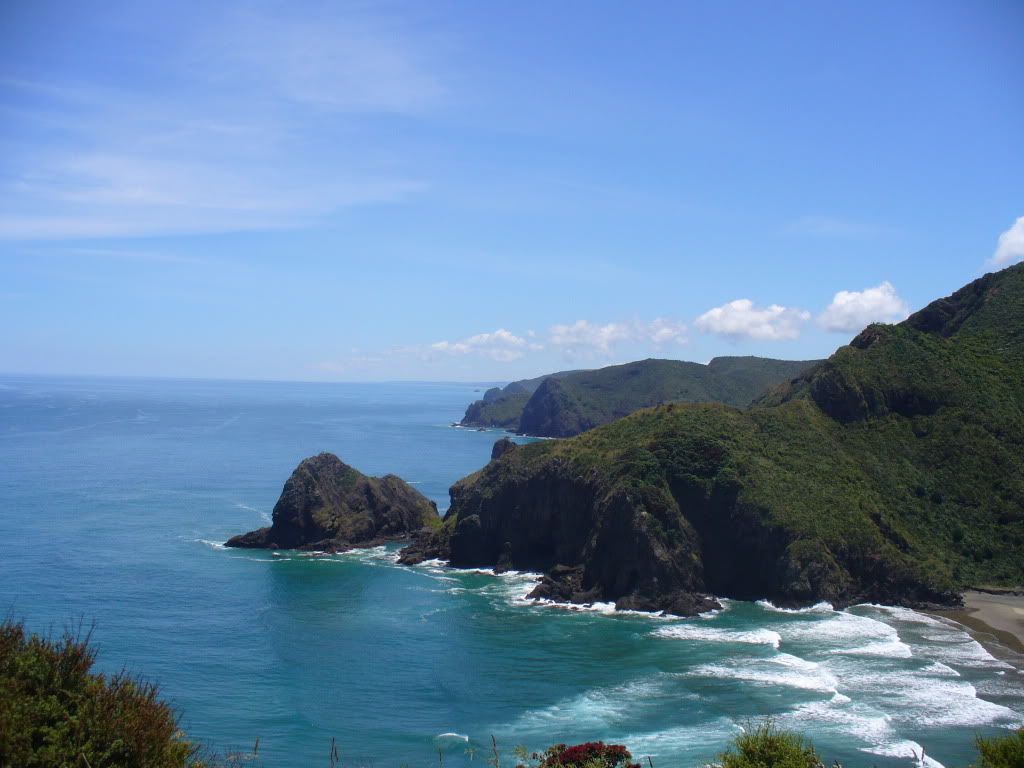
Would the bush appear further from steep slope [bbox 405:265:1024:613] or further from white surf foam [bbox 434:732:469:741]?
steep slope [bbox 405:265:1024:613]

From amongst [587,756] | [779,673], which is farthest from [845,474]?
[587,756]

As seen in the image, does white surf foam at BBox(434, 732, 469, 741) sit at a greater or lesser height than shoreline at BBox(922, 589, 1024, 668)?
lesser

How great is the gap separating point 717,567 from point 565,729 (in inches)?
1410

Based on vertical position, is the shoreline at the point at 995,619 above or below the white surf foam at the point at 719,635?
above

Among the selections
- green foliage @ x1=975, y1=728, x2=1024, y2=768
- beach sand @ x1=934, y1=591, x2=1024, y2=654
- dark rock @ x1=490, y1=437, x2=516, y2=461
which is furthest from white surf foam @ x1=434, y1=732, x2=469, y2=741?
dark rock @ x1=490, y1=437, x2=516, y2=461

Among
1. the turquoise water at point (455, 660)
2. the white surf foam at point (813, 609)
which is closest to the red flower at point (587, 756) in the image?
the turquoise water at point (455, 660)

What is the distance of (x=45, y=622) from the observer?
63812 mm

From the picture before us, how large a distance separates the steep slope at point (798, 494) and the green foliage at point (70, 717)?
53.7m

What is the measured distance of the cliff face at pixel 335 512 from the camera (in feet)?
323

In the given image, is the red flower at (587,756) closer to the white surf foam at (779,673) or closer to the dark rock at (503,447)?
the white surf foam at (779,673)

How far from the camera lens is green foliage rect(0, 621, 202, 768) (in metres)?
21.9

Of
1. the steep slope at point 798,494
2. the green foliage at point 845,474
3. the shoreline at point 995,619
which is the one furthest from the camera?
the green foliage at point 845,474

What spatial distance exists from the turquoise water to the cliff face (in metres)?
4.92

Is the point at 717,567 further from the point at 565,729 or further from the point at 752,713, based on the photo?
the point at 565,729
